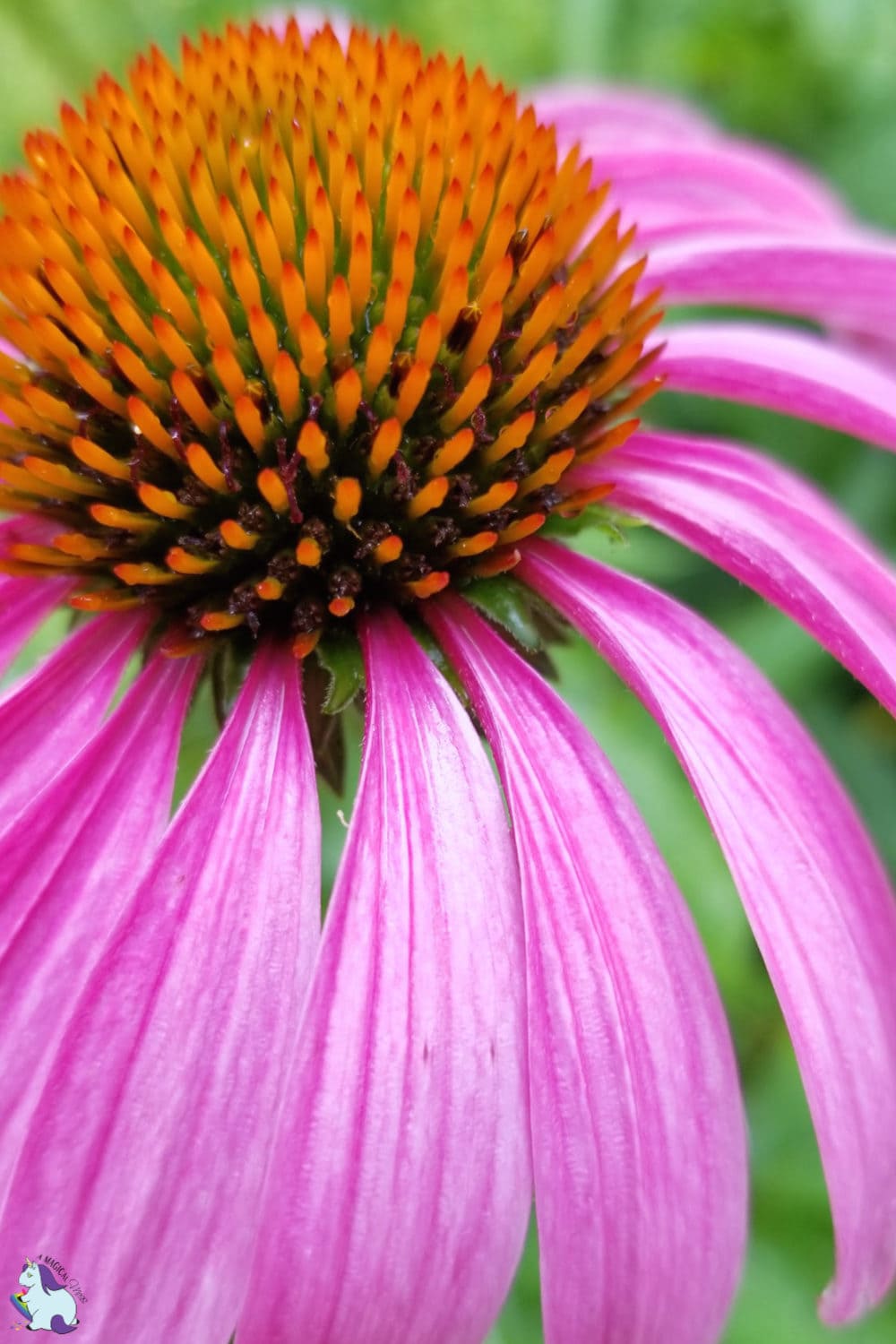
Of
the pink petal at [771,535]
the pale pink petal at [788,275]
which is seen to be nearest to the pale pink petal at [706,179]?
the pale pink petal at [788,275]

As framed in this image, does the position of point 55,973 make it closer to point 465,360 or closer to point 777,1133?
point 465,360

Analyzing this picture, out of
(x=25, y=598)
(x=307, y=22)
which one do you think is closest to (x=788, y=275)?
(x=25, y=598)

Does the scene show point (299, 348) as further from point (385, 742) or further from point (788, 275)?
point (788, 275)

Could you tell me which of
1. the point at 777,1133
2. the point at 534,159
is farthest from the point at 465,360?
the point at 777,1133

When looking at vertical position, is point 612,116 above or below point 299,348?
above

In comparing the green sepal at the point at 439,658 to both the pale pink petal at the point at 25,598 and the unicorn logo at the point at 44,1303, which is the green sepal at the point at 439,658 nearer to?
the pale pink petal at the point at 25,598

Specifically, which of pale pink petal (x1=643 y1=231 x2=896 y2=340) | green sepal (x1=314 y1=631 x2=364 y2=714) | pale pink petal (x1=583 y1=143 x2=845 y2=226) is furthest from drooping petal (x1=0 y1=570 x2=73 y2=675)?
pale pink petal (x1=583 y1=143 x2=845 y2=226)

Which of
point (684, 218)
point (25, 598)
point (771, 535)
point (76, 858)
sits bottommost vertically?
point (76, 858)
